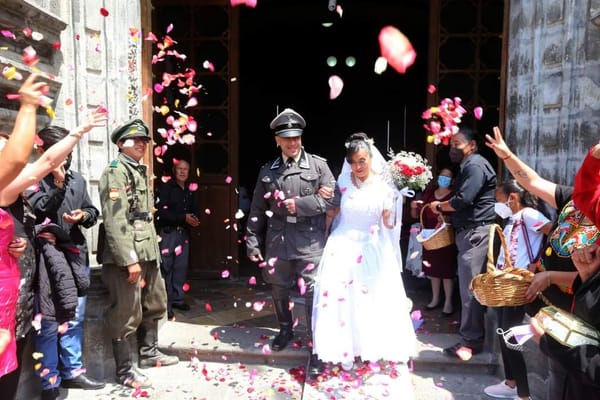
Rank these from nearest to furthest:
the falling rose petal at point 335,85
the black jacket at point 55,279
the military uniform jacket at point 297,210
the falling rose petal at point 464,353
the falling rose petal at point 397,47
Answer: the black jacket at point 55,279
the falling rose petal at point 464,353
the military uniform jacket at point 297,210
the falling rose petal at point 397,47
the falling rose petal at point 335,85

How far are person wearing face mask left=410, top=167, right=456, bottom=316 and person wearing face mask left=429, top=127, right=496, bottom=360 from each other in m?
0.76

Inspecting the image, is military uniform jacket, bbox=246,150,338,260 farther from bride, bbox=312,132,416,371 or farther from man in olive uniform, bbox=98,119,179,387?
man in olive uniform, bbox=98,119,179,387

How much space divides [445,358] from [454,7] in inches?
180

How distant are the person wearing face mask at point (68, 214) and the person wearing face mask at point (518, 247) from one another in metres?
3.40

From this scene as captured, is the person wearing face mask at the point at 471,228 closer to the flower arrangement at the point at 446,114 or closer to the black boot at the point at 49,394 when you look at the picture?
the flower arrangement at the point at 446,114

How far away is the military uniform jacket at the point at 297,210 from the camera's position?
4684 millimetres

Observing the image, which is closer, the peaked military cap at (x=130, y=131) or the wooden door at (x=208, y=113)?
the peaked military cap at (x=130, y=131)

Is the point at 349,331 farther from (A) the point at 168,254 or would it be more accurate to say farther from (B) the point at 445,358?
(A) the point at 168,254

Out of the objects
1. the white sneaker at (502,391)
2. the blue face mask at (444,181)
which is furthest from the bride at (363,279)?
the blue face mask at (444,181)

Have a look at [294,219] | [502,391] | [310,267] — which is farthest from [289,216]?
[502,391]

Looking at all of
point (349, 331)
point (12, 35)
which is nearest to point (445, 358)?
point (349, 331)

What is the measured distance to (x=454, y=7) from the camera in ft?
22.0

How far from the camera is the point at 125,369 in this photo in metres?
4.40

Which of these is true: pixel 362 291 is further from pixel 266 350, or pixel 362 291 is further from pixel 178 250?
pixel 178 250
